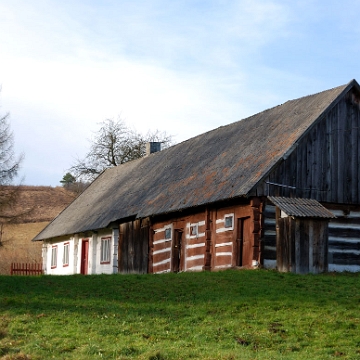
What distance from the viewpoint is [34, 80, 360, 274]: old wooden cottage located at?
24406mm

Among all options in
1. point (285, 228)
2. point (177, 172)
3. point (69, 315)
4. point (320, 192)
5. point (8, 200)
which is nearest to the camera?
point (69, 315)

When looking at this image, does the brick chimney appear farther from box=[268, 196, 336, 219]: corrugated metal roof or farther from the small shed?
the small shed

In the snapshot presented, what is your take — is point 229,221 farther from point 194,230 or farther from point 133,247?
point 133,247

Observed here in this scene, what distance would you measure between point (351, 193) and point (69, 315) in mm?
14145

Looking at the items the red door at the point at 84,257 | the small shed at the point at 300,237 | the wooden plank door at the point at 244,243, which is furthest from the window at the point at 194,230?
the red door at the point at 84,257

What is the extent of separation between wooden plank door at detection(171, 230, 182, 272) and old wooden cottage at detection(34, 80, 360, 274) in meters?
0.04

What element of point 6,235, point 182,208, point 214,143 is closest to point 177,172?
point 214,143

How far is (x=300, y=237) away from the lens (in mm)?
23797

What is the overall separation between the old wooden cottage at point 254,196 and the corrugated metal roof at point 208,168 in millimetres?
65

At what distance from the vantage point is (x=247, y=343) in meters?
13.2

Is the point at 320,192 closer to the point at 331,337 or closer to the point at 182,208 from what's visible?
the point at 182,208

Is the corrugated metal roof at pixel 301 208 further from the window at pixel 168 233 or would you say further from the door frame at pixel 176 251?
the window at pixel 168 233

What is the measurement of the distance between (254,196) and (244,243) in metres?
1.66

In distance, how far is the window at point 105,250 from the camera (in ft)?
112
